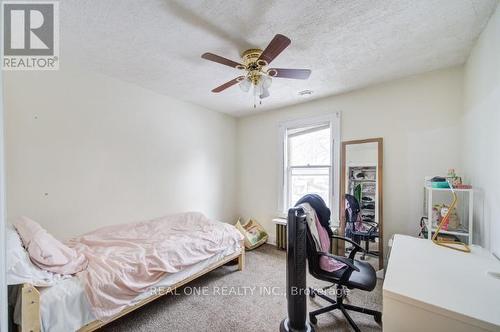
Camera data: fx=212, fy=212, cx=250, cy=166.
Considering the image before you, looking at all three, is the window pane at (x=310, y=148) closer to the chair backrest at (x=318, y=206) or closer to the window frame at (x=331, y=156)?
the window frame at (x=331, y=156)

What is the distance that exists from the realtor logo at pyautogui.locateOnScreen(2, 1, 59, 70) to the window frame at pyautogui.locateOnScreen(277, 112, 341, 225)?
3004 mm

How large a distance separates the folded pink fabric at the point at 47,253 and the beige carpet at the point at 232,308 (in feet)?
2.17

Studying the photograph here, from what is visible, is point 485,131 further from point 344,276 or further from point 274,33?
point 274,33

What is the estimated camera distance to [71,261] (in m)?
1.65

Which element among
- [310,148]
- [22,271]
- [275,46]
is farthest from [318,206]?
[22,271]

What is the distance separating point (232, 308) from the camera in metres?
2.04

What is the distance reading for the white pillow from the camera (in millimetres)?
1266

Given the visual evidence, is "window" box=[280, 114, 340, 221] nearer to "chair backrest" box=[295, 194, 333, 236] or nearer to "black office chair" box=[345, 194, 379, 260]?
"black office chair" box=[345, 194, 379, 260]

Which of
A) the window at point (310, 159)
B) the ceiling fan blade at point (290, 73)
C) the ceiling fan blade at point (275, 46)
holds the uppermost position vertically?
the ceiling fan blade at point (275, 46)

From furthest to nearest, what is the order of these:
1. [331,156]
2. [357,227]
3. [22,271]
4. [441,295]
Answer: [331,156], [357,227], [22,271], [441,295]

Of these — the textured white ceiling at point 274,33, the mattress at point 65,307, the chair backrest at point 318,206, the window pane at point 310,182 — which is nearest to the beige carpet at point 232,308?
the mattress at point 65,307

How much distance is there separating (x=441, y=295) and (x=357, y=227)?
1.97m

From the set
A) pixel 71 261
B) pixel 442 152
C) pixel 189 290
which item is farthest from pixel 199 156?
pixel 442 152

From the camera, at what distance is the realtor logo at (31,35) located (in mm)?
1558
